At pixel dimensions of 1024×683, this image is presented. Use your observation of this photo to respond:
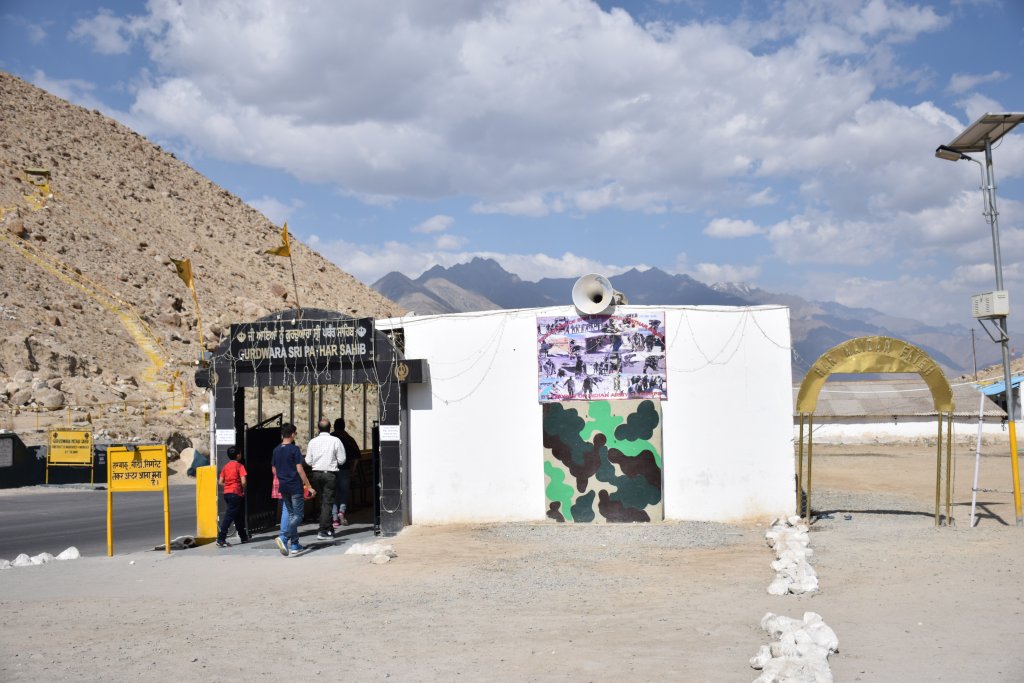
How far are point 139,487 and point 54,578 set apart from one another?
6.33ft

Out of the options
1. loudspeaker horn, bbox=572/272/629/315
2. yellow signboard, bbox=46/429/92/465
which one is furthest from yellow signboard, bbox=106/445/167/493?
yellow signboard, bbox=46/429/92/465

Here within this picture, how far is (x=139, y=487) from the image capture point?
13.2 meters

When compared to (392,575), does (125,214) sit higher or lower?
higher

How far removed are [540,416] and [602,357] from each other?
4.69 feet

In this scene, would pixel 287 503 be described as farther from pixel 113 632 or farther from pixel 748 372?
pixel 748 372

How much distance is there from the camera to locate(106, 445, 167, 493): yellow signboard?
13195mm

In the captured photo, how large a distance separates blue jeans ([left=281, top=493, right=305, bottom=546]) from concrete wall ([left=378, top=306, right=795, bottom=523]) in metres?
2.76

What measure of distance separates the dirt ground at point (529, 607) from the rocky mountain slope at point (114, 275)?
20433 mm

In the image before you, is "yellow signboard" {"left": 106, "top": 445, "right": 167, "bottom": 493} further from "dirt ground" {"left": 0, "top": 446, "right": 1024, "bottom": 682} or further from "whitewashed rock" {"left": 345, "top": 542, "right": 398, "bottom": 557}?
"whitewashed rock" {"left": 345, "top": 542, "right": 398, "bottom": 557}

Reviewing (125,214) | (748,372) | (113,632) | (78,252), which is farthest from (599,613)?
(125,214)

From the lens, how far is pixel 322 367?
48.7 ft

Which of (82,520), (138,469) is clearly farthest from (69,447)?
(138,469)

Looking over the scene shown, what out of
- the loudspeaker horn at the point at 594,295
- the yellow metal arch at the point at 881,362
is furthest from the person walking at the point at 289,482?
the yellow metal arch at the point at 881,362

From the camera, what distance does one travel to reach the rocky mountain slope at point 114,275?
36344 mm
